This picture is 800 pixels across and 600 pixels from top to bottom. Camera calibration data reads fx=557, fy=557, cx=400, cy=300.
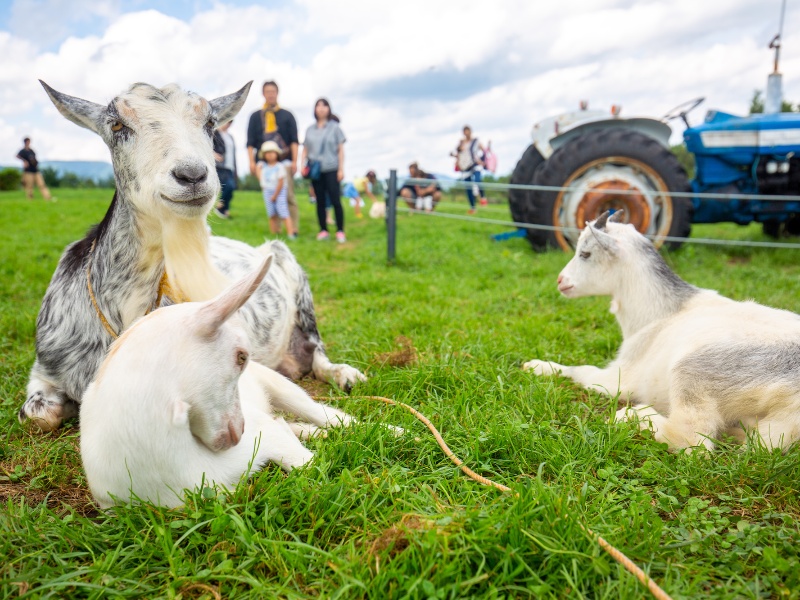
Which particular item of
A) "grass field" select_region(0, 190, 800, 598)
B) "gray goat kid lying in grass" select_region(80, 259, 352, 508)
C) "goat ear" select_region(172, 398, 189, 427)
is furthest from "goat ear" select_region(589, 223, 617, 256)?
"goat ear" select_region(172, 398, 189, 427)

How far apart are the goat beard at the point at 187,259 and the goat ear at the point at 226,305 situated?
904mm

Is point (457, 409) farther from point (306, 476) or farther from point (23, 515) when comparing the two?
point (23, 515)

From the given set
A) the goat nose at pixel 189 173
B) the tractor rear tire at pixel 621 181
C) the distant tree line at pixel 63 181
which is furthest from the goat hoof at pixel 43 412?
A: the distant tree line at pixel 63 181

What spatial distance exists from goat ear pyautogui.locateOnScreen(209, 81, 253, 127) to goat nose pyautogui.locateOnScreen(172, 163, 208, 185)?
1.97 ft

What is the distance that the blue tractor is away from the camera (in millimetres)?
6727

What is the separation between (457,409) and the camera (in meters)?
2.83

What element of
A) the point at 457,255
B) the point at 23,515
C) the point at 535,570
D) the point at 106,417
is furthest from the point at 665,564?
the point at 457,255

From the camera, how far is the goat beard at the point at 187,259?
253cm

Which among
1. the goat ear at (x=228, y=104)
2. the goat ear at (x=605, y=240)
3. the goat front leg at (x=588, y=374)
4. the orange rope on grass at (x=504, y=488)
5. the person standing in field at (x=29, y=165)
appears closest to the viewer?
the orange rope on grass at (x=504, y=488)

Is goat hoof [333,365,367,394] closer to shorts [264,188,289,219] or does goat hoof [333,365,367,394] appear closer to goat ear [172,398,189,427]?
goat ear [172,398,189,427]

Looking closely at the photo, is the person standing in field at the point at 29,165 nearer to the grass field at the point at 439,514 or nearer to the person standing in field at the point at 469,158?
the person standing in field at the point at 469,158

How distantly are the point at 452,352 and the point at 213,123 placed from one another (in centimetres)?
201

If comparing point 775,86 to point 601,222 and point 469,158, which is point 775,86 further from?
point 469,158

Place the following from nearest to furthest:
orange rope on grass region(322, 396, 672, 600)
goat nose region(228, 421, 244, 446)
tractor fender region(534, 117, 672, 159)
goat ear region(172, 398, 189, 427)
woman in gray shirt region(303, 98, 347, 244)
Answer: orange rope on grass region(322, 396, 672, 600), goat ear region(172, 398, 189, 427), goat nose region(228, 421, 244, 446), tractor fender region(534, 117, 672, 159), woman in gray shirt region(303, 98, 347, 244)
